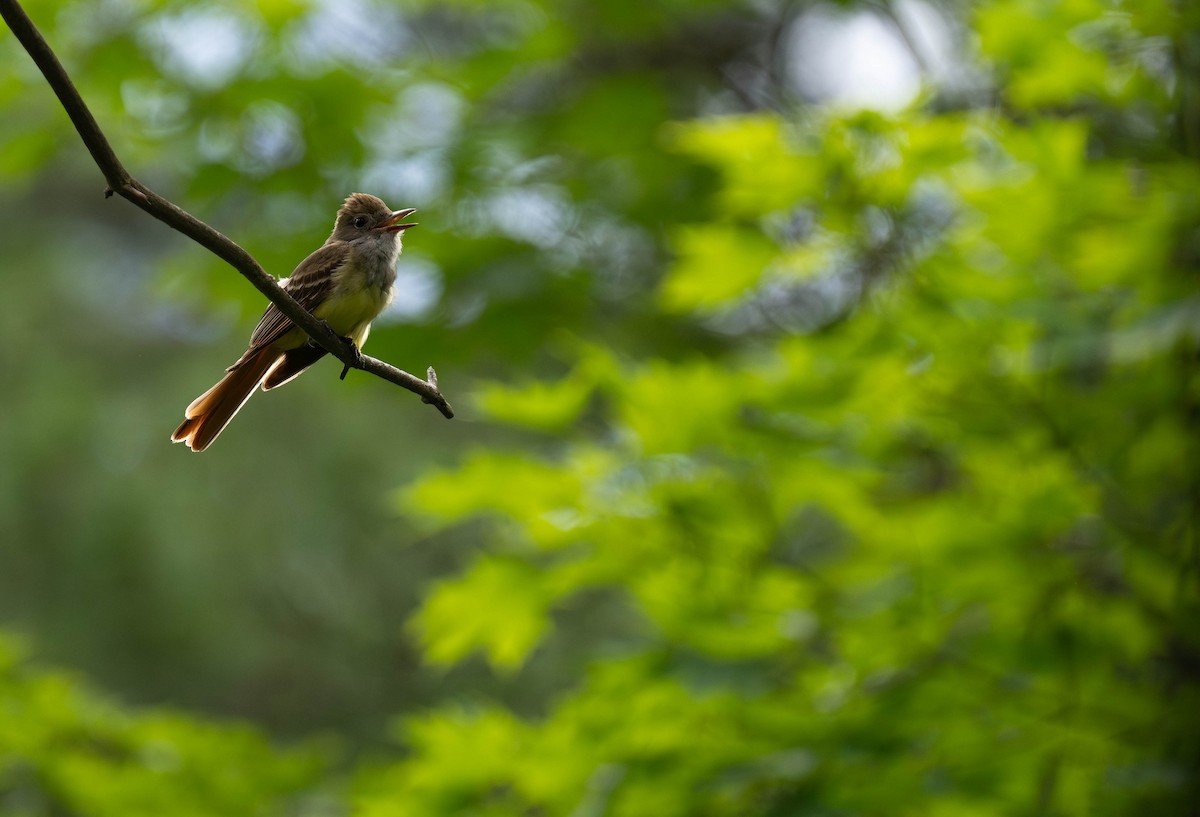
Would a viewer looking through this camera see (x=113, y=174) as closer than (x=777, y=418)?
Yes

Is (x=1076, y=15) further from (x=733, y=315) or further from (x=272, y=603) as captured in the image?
(x=272, y=603)

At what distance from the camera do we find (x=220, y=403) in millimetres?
1189

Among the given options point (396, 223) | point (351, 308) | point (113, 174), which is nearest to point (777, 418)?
point (351, 308)

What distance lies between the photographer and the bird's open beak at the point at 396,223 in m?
1.04

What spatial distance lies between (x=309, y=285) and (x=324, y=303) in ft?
0.09

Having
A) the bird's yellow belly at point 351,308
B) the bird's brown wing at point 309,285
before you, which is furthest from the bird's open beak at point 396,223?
the bird's yellow belly at point 351,308

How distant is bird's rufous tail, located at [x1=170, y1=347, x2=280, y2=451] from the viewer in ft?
3.59

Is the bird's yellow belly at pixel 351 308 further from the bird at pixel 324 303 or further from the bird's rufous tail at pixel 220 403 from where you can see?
the bird's rufous tail at pixel 220 403

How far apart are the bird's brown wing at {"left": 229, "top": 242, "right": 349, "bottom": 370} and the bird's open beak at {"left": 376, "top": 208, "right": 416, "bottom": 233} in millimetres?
107

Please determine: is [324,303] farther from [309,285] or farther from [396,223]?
[396,223]

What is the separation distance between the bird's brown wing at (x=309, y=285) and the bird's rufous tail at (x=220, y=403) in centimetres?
2

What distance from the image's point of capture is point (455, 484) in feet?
12.1

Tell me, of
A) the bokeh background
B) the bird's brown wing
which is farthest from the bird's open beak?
the bokeh background

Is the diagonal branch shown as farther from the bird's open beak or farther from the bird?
the bird
